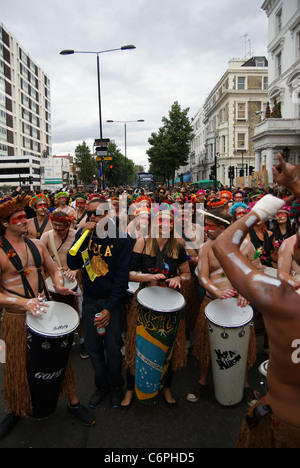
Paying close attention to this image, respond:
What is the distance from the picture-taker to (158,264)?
3.41 metres

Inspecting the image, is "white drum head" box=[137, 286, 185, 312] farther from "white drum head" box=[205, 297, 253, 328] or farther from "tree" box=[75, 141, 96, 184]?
"tree" box=[75, 141, 96, 184]

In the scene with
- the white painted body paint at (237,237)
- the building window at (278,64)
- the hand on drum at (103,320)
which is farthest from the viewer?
the building window at (278,64)

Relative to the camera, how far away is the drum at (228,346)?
10.1 feet

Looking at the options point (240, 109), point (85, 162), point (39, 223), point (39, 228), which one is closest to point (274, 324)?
point (39, 228)

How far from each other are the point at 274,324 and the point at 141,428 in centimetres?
209

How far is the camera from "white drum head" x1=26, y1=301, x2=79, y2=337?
107 inches

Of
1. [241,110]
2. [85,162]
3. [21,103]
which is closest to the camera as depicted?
[241,110]

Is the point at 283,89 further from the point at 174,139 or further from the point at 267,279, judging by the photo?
the point at 267,279

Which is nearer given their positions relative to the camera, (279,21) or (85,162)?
(279,21)

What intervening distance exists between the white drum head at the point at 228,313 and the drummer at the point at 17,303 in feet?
4.88

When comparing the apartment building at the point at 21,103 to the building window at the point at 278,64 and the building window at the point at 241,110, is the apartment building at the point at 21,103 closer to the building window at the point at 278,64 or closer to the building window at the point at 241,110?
the building window at the point at 241,110

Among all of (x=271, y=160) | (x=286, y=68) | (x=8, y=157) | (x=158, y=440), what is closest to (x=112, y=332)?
(x=158, y=440)

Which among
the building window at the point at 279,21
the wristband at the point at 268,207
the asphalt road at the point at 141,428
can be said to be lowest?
the asphalt road at the point at 141,428

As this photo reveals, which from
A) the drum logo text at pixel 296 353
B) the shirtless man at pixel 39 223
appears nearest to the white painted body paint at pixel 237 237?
the drum logo text at pixel 296 353
